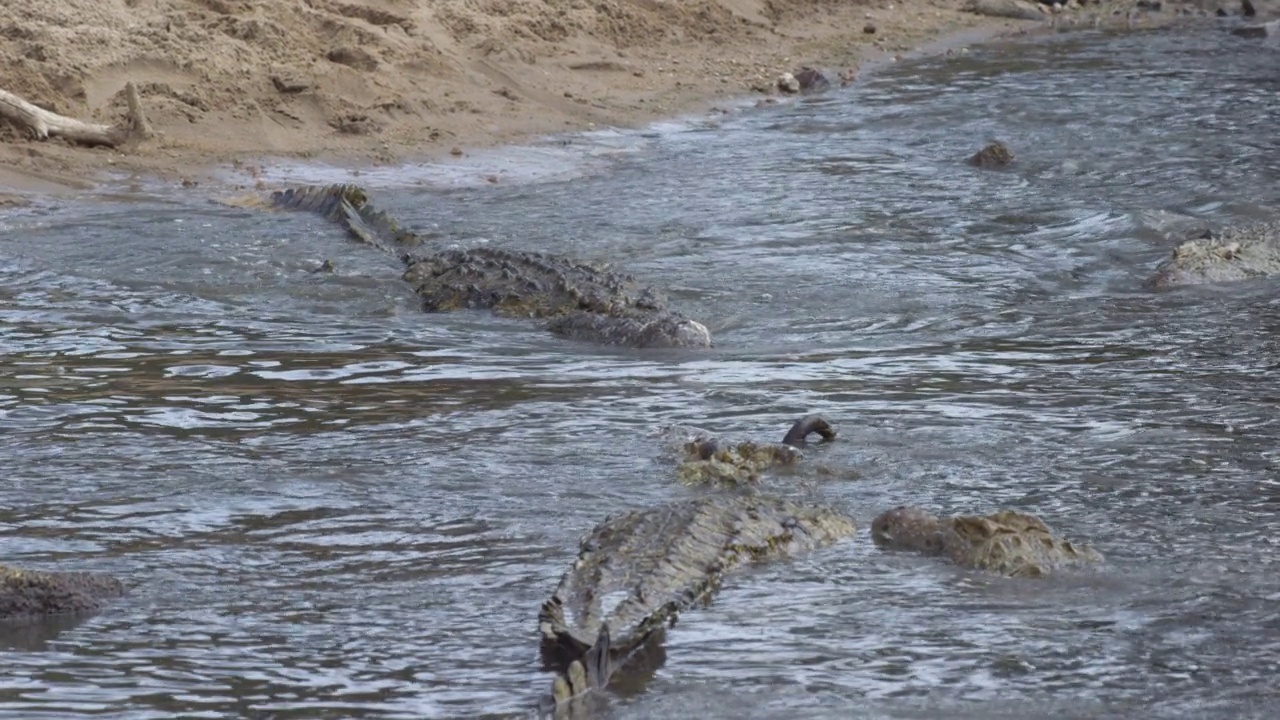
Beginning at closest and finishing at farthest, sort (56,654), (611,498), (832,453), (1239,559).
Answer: (56,654) < (1239,559) < (611,498) < (832,453)

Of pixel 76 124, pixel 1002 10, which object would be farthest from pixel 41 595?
pixel 1002 10

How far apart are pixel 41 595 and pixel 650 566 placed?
1.46 metres

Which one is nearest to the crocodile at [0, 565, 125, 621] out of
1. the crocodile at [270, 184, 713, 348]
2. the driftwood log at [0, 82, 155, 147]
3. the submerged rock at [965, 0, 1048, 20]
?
the crocodile at [270, 184, 713, 348]

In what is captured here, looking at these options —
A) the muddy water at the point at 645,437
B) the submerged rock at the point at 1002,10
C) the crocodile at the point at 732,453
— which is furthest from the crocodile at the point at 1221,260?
the submerged rock at the point at 1002,10

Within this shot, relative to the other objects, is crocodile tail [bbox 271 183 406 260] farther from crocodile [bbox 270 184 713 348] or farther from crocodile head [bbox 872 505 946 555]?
→ crocodile head [bbox 872 505 946 555]

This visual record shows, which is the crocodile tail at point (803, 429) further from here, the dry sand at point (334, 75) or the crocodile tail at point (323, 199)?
the dry sand at point (334, 75)

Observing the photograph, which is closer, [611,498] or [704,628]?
[704,628]

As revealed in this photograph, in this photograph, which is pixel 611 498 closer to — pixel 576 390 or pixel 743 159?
pixel 576 390

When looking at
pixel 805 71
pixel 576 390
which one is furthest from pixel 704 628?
pixel 805 71

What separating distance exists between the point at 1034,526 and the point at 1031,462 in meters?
0.87

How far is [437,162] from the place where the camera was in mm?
11453

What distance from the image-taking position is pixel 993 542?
14.9 ft

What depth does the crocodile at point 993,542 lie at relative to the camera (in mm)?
4492

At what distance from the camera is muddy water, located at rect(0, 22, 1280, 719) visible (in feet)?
12.9
